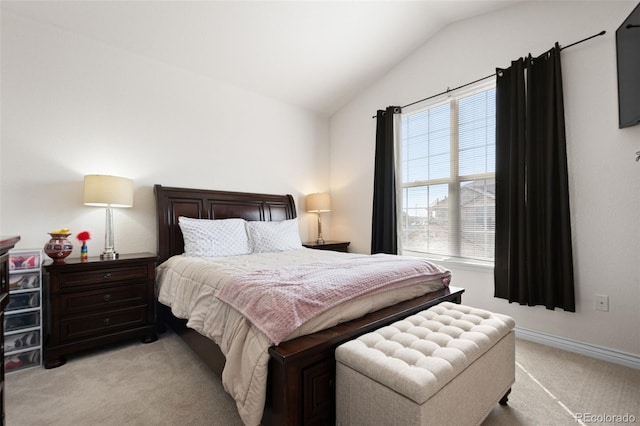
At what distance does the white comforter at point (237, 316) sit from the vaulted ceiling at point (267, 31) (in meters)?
2.14

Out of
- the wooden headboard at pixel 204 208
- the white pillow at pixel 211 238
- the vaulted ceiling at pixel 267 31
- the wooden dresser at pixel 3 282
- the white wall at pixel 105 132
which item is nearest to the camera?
the wooden dresser at pixel 3 282

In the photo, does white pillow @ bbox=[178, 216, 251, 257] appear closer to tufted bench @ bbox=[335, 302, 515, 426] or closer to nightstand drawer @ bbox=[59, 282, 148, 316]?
nightstand drawer @ bbox=[59, 282, 148, 316]

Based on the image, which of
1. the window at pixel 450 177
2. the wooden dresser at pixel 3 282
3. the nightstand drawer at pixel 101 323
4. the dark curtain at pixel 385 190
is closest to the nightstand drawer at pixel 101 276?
the nightstand drawer at pixel 101 323

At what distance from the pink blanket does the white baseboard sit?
1.41 m

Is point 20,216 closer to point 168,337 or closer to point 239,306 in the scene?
point 168,337

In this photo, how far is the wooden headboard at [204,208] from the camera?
2.95m

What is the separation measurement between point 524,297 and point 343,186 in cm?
262

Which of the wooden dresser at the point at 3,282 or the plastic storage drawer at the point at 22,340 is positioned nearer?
the wooden dresser at the point at 3,282

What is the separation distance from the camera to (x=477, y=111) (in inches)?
120

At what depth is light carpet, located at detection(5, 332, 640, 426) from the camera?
156 cm

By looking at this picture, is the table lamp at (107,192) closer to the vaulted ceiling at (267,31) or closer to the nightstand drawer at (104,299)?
the nightstand drawer at (104,299)

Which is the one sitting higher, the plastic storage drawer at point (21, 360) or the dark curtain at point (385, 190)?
the dark curtain at point (385, 190)

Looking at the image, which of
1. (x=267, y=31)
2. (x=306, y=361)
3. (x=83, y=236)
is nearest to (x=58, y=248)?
(x=83, y=236)

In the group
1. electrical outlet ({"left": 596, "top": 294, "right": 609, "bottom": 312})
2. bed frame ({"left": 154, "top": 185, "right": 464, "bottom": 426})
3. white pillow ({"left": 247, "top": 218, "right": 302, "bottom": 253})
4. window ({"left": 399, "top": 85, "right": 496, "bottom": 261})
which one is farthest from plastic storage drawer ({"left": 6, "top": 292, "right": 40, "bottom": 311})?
electrical outlet ({"left": 596, "top": 294, "right": 609, "bottom": 312})
